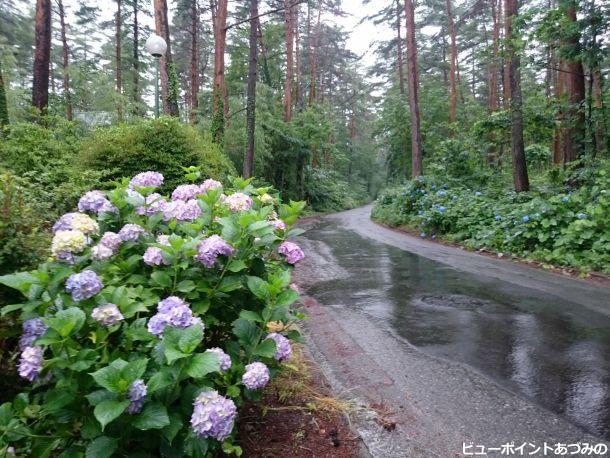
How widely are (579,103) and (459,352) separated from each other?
1098 centimetres

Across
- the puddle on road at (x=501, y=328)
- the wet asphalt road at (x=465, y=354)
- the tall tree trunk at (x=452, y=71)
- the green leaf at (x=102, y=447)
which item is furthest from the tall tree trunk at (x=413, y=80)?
the green leaf at (x=102, y=447)

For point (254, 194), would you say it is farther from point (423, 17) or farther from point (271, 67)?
point (423, 17)

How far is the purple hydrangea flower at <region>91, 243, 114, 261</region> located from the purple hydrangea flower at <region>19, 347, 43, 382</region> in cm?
55

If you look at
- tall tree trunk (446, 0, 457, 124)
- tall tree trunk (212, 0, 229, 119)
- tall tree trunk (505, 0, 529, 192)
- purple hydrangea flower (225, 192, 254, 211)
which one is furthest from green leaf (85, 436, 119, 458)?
tall tree trunk (446, 0, 457, 124)

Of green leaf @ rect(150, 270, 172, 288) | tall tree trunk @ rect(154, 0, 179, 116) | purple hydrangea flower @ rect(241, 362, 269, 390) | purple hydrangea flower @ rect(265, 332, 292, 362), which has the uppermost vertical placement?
tall tree trunk @ rect(154, 0, 179, 116)

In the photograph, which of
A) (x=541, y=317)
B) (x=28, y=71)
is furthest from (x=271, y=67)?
(x=541, y=317)

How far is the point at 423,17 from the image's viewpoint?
32875 mm

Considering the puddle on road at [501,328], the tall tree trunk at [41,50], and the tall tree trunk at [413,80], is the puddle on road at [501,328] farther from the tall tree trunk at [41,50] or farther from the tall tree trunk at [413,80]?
the tall tree trunk at [413,80]

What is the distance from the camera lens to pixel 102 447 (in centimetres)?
184

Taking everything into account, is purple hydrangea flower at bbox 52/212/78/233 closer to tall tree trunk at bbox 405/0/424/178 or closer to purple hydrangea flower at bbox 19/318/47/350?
purple hydrangea flower at bbox 19/318/47/350

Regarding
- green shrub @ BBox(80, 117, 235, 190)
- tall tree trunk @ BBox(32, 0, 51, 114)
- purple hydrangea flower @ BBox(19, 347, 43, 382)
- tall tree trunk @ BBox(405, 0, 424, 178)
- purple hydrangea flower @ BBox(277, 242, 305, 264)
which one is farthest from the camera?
tall tree trunk @ BBox(405, 0, 424, 178)

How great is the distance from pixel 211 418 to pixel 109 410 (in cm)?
41

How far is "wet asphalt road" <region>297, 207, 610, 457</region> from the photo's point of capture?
291cm

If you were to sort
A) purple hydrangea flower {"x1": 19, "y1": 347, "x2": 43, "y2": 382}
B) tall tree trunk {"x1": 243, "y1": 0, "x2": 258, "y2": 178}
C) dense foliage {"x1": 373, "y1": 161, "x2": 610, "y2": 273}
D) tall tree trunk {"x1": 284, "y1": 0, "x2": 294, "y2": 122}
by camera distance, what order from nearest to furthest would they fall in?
purple hydrangea flower {"x1": 19, "y1": 347, "x2": 43, "y2": 382} < dense foliage {"x1": 373, "y1": 161, "x2": 610, "y2": 273} < tall tree trunk {"x1": 243, "y1": 0, "x2": 258, "y2": 178} < tall tree trunk {"x1": 284, "y1": 0, "x2": 294, "y2": 122}
